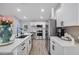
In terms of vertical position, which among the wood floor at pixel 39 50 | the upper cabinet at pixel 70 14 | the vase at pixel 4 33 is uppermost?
the upper cabinet at pixel 70 14

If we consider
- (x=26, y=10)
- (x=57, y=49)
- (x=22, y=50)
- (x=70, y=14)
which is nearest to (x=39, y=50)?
(x=57, y=49)

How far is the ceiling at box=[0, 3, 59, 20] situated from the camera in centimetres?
199

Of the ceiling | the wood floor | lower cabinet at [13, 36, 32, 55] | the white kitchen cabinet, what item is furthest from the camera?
the wood floor

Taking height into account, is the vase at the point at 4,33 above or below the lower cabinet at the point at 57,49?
above

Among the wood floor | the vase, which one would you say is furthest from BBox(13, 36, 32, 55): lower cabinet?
the vase

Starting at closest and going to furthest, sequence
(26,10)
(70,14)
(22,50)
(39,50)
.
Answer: (22,50)
(70,14)
(26,10)
(39,50)

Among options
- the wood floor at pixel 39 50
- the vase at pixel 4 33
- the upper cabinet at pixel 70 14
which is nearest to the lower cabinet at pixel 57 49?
the wood floor at pixel 39 50

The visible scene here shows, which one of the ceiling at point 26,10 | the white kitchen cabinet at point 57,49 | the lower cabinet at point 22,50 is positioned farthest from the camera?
the ceiling at point 26,10

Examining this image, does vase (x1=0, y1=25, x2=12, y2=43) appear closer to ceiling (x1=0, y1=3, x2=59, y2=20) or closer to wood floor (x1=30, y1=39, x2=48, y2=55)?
ceiling (x1=0, y1=3, x2=59, y2=20)

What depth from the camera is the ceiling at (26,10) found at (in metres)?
1.99

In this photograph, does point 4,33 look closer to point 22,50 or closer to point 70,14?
point 22,50

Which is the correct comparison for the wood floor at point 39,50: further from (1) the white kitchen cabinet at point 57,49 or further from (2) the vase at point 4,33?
(2) the vase at point 4,33

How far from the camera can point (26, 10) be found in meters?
2.18
